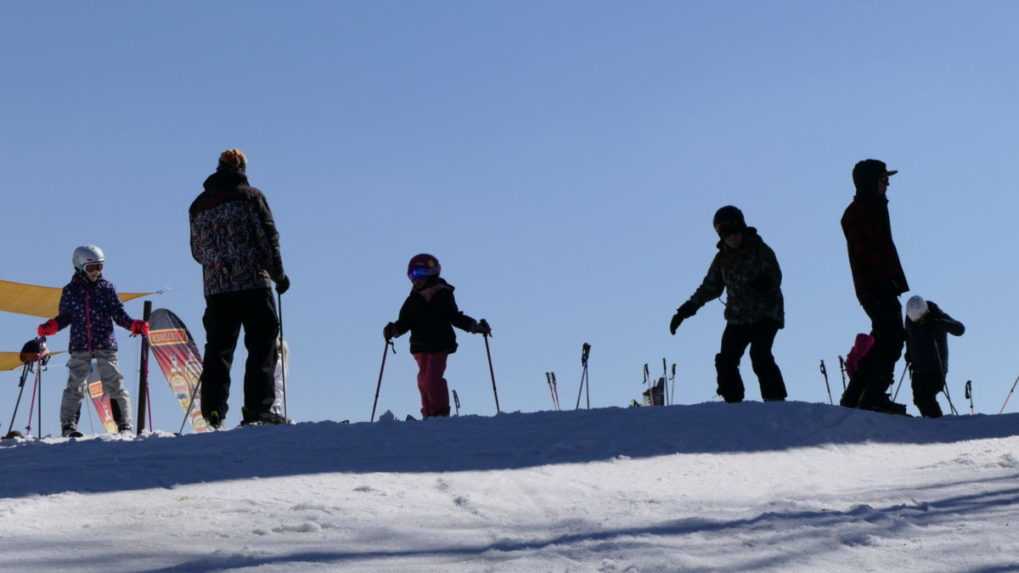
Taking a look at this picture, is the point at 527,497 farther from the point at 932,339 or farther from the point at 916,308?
the point at 916,308

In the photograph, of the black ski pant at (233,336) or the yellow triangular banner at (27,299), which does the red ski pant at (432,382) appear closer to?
the black ski pant at (233,336)

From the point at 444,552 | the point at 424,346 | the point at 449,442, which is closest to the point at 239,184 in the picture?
the point at 424,346

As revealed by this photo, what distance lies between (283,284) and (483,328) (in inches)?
85.2

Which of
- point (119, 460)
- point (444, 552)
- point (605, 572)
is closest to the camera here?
point (605, 572)

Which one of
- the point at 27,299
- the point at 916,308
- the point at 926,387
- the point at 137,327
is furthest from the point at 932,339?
the point at 27,299

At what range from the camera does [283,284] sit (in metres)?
9.46

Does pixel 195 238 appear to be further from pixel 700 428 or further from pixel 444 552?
pixel 444 552

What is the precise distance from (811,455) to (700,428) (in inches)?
29.7

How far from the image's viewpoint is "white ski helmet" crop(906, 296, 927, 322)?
41.4ft

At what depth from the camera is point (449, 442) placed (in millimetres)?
7297

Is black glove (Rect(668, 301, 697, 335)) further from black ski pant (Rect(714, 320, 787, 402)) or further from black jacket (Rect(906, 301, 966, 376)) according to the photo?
black jacket (Rect(906, 301, 966, 376))

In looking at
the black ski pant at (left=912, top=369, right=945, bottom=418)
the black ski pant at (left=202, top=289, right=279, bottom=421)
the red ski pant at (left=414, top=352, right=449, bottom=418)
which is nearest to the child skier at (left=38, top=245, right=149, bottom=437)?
the black ski pant at (left=202, top=289, right=279, bottom=421)

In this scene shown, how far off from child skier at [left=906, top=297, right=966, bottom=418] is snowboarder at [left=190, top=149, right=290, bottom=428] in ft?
18.8

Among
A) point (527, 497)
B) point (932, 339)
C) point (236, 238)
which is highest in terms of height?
point (236, 238)
